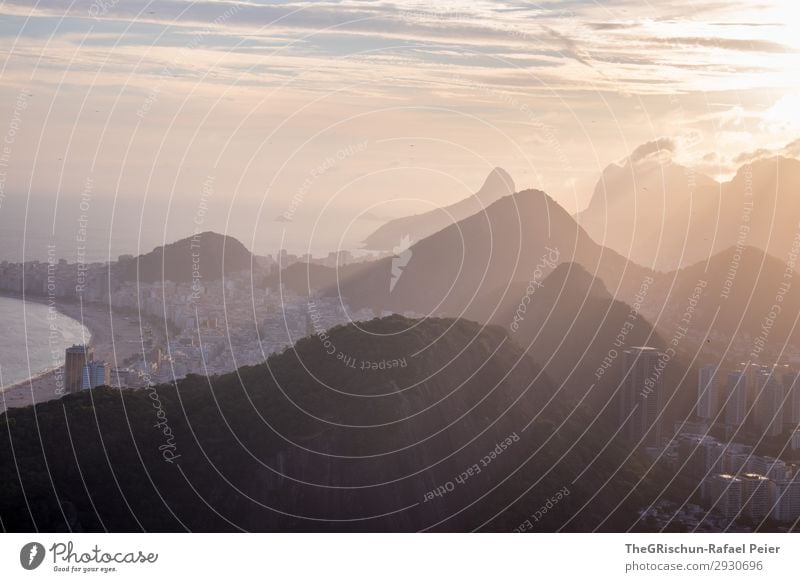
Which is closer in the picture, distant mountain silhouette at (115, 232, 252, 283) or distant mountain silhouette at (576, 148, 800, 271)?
distant mountain silhouette at (115, 232, 252, 283)

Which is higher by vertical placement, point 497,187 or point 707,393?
point 497,187

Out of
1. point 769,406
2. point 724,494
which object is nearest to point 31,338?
point 724,494

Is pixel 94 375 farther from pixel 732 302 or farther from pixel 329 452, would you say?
pixel 732 302

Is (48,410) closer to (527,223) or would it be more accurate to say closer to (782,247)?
(527,223)

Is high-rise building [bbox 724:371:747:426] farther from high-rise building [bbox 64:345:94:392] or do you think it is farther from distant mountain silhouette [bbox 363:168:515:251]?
high-rise building [bbox 64:345:94:392]

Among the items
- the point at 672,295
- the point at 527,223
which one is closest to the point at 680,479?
the point at 672,295

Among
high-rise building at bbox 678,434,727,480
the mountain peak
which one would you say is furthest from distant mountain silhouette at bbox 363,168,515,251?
high-rise building at bbox 678,434,727,480
